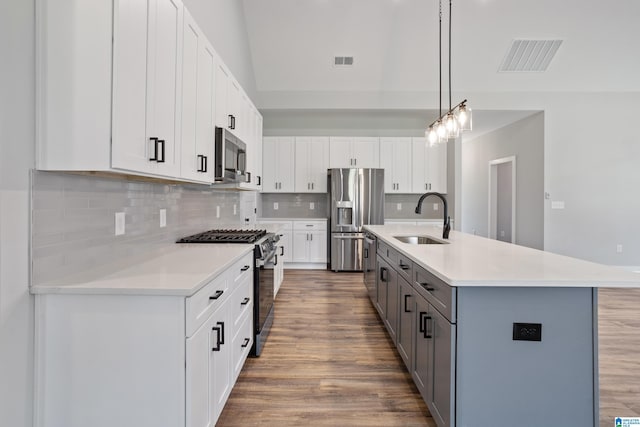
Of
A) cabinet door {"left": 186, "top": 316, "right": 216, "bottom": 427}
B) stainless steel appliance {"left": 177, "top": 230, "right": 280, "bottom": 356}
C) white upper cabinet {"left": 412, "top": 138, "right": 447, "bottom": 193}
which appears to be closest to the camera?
cabinet door {"left": 186, "top": 316, "right": 216, "bottom": 427}

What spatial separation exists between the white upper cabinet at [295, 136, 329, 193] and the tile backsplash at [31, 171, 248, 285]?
3766 millimetres

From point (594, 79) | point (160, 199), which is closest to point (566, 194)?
point (594, 79)

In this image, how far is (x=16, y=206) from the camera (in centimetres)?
131

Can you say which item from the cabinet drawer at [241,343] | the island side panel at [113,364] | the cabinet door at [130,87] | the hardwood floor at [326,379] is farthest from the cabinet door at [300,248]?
the island side panel at [113,364]

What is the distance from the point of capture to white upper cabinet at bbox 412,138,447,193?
250 inches

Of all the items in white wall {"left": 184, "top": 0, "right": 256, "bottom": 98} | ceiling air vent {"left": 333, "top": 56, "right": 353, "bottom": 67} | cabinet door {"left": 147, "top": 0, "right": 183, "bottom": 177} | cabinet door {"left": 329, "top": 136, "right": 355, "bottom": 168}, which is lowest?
cabinet door {"left": 147, "top": 0, "right": 183, "bottom": 177}

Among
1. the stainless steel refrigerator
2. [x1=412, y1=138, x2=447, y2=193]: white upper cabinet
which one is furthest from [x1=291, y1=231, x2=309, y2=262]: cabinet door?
[x1=412, y1=138, x2=447, y2=193]: white upper cabinet

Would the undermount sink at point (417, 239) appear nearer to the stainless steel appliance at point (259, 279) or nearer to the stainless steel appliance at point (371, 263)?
the stainless steel appliance at point (371, 263)

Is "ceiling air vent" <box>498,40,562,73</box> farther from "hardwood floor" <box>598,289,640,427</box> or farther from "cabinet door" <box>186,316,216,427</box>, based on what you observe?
"cabinet door" <box>186,316,216,427</box>

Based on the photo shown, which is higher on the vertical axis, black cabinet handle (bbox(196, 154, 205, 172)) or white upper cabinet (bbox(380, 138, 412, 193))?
white upper cabinet (bbox(380, 138, 412, 193))

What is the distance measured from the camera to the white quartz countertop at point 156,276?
136 cm

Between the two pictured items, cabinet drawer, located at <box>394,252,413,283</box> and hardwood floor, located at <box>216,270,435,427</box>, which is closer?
hardwood floor, located at <box>216,270,435,427</box>

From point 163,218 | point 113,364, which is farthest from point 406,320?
point 163,218

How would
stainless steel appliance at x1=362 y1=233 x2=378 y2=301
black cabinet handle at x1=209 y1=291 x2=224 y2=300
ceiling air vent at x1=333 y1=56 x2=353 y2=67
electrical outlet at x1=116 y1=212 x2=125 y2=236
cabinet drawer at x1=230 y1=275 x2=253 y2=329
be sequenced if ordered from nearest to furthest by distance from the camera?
1. black cabinet handle at x1=209 y1=291 x2=224 y2=300
2. electrical outlet at x1=116 y1=212 x2=125 y2=236
3. cabinet drawer at x1=230 y1=275 x2=253 y2=329
4. stainless steel appliance at x1=362 y1=233 x2=378 y2=301
5. ceiling air vent at x1=333 y1=56 x2=353 y2=67
